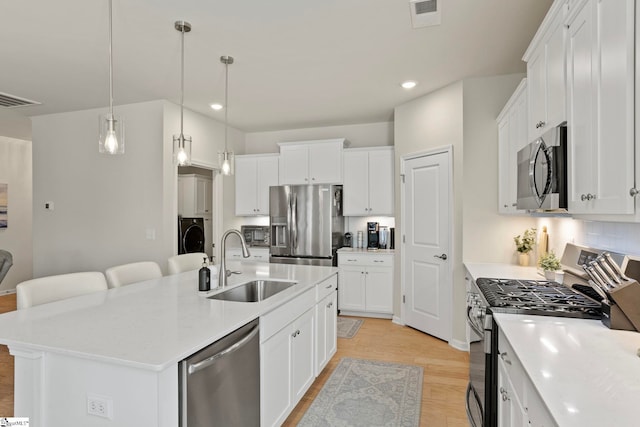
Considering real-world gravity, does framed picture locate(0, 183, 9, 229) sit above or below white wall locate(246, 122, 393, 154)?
below

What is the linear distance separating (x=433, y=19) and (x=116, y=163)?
3.84 metres

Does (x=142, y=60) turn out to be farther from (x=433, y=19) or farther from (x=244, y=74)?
(x=433, y=19)

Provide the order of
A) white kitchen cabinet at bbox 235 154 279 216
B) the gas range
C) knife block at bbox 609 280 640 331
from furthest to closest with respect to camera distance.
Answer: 1. white kitchen cabinet at bbox 235 154 279 216
2. the gas range
3. knife block at bbox 609 280 640 331

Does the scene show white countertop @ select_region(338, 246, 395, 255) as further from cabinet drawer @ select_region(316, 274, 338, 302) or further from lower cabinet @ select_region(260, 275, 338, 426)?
lower cabinet @ select_region(260, 275, 338, 426)

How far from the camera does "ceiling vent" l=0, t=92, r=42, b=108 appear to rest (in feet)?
12.9

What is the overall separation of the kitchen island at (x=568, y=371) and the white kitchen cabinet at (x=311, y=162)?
350 cm

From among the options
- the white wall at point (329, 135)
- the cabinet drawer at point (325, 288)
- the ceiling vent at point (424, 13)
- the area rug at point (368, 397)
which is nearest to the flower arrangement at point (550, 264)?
the area rug at point (368, 397)

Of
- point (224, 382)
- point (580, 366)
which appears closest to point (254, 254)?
point (224, 382)

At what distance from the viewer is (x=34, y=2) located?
2.23 metres

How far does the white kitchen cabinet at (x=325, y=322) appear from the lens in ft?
8.93

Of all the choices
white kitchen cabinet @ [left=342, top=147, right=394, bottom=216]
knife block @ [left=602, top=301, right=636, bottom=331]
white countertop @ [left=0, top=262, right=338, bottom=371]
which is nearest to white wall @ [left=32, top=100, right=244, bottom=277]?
white kitchen cabinet @ [left=342, top=147, right=394, bottom=216]

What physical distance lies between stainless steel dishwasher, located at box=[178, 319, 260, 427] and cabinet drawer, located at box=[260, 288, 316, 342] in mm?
87

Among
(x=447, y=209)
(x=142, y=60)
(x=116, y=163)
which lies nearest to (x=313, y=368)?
(x=447, y=209)

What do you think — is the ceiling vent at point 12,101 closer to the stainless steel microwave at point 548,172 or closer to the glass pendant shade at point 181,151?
the glass pendant shade at point 181,151
